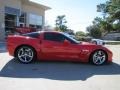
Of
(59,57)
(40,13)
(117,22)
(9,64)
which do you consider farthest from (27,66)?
(117,22)

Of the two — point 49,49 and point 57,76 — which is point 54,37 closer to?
point 49,49

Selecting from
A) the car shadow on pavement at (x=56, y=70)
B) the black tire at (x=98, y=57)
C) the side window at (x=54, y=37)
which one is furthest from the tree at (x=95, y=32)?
the car shadow on pavement at (x=56, y=70)

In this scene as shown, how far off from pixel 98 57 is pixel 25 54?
2858mm

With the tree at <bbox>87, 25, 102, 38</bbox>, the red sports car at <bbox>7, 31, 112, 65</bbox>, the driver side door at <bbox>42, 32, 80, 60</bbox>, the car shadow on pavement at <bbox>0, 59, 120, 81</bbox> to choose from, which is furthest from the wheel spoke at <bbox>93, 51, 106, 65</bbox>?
the tree at <bbox>87, 25, 102, 38</bbox>

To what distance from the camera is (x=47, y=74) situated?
8.34m

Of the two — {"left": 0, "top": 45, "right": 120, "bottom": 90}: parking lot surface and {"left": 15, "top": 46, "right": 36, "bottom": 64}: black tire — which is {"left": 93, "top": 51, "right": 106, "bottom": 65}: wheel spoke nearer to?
{"left": 0, "top": 45, "right": 120, "bottom": 90}: parking lot surface

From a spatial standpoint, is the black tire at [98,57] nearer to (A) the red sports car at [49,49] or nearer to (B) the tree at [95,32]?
(A) the red sports car at [49,49]

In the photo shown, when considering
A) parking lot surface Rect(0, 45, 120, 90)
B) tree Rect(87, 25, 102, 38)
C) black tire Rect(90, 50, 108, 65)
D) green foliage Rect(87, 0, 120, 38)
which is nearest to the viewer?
parking lot surface Rect(0, 45, 120, 90)

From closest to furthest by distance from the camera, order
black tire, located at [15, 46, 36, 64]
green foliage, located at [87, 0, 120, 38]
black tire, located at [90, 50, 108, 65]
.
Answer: black tire, located at [15, 46, 36, 64]
black tire, located at [90, 50, 108, 65]
green foliage, located at [87, 0, 120, 38]

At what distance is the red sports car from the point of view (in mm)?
10234

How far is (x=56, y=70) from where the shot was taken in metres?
9.05

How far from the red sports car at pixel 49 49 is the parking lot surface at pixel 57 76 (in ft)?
0.91

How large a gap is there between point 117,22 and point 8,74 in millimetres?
50275

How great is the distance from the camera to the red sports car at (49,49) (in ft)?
33.6
